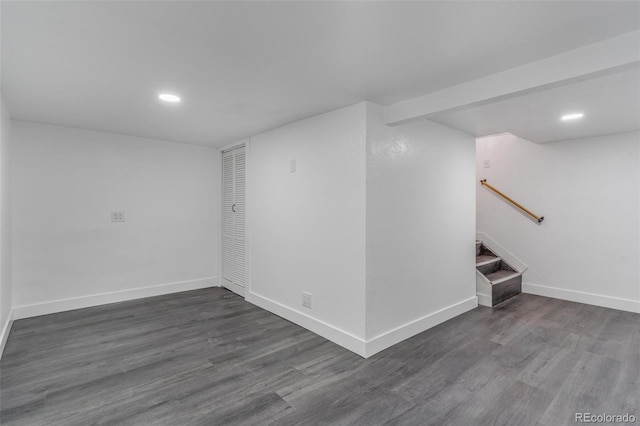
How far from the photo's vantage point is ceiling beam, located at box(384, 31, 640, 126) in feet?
5.55

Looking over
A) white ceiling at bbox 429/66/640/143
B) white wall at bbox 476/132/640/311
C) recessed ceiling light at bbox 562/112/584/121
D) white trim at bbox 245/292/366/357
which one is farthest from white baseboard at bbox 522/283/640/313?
white trim at bbox 245/292/366/357

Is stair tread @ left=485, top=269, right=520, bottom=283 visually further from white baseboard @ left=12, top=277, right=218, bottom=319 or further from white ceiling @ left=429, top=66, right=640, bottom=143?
white baseboard @ left=12, top=277, right=218, bottom=319

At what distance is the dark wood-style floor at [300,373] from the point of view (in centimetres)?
191

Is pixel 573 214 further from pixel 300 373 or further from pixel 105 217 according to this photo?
pixel 105 217

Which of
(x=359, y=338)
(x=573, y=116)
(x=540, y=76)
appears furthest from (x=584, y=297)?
(x=540, y=76)

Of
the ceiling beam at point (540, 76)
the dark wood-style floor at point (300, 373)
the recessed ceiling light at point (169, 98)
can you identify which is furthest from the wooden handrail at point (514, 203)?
the recessed ceiling light at point (169, 98)

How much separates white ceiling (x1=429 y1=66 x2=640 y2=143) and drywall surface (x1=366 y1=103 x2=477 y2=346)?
36cm

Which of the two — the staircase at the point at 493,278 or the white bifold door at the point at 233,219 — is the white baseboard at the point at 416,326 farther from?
the white bifold door at the point at 233,219

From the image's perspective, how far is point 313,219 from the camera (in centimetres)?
315

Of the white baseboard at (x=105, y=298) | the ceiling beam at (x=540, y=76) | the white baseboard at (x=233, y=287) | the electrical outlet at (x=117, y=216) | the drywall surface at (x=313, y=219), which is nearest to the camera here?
the ceiling beam at (x=540, y=76)

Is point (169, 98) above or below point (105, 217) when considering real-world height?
above

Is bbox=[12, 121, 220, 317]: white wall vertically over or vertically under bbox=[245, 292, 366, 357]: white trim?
over

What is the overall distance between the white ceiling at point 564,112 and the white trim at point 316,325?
2.08 meters

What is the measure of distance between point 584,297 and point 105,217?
6.41m
